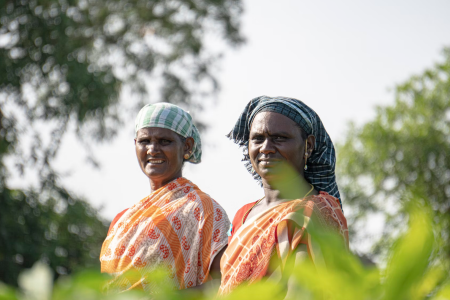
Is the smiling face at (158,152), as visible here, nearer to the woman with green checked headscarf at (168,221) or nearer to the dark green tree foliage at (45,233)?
the woman with green checked headscarf at (168,221)

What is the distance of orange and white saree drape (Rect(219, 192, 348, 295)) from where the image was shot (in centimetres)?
215

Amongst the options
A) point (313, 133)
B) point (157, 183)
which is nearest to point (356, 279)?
point (313, 133)

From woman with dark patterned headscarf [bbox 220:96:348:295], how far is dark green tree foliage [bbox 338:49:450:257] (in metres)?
12.6

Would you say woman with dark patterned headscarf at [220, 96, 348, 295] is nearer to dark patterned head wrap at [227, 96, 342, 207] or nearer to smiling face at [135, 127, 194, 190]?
dark patterned head wrap at [227, 96, 342, 207]

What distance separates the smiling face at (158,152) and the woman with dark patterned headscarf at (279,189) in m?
0.59

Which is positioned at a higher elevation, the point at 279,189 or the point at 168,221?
the point at 279,189

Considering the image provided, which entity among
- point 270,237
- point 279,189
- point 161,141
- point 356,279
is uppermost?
point 161,141

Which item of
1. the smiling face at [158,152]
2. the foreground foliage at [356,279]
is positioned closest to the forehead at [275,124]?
the smiling face at [158,152]

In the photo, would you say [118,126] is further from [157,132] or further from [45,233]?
[157,132]

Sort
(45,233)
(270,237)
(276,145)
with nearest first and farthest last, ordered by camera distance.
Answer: (270,237), (276,145), (45,233)

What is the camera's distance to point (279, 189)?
8.22 feet

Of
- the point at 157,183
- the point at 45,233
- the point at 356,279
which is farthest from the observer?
the point at 45,233

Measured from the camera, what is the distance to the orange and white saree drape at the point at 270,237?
215 cm

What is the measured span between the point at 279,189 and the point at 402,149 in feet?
47.1
